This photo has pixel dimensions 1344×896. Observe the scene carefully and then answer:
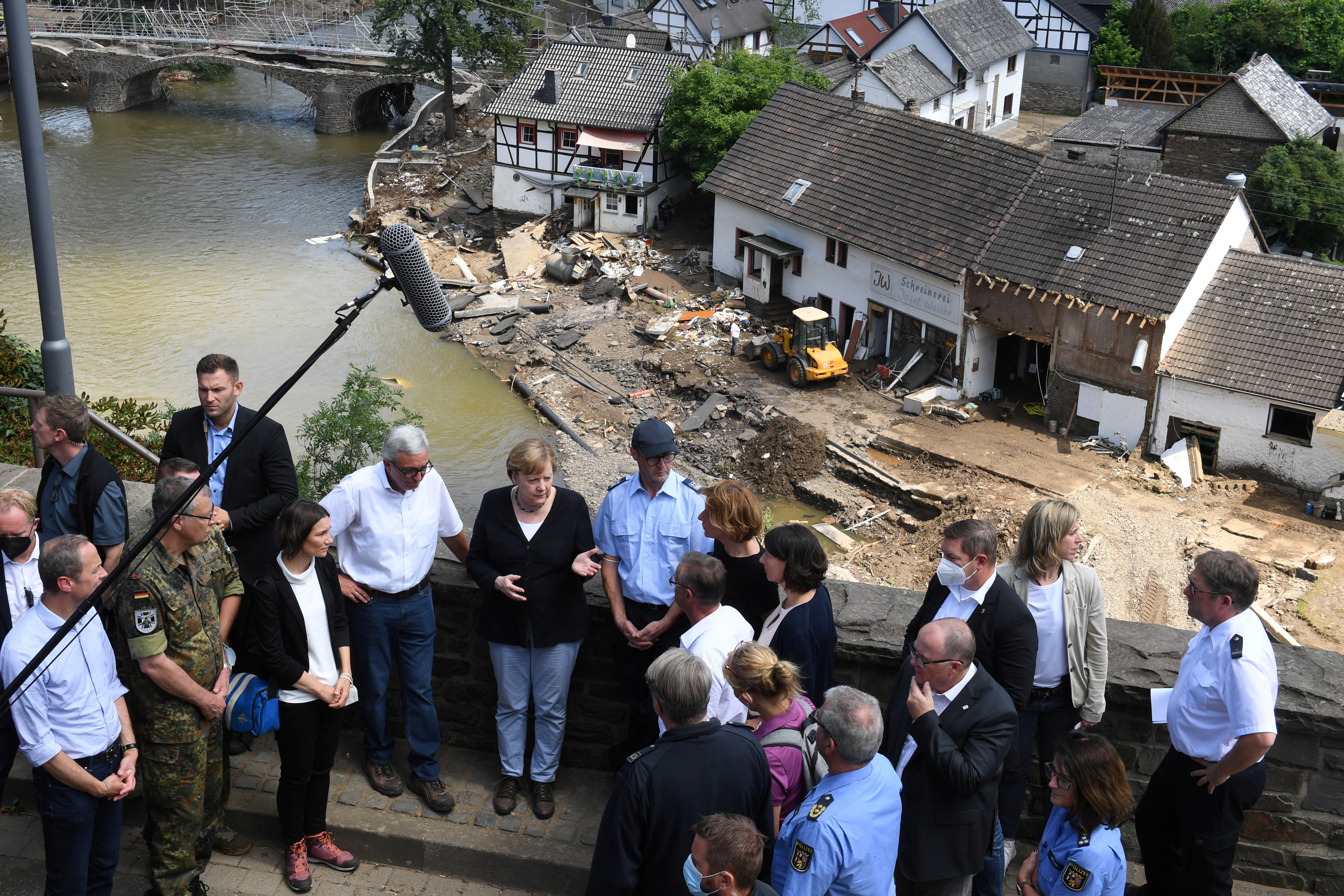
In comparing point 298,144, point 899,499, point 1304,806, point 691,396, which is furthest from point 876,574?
point 298,144

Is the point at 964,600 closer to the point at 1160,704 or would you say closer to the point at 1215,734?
the point at 1160,704

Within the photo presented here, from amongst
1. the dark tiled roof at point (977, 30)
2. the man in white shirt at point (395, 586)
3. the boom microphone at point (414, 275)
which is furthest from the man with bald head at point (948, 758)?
the dark tiled roof at point (977, 30)

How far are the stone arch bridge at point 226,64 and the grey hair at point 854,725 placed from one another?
144 feet

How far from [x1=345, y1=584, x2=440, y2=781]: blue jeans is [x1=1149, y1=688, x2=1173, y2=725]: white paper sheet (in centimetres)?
311

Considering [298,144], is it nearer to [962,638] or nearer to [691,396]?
[691,396]

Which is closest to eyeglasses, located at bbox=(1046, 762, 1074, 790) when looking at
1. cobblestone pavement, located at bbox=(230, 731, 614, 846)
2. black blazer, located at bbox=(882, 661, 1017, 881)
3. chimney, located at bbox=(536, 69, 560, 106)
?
black blazer, located at bbox=(882, 661, 1017, 881)

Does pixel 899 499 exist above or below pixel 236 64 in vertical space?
below

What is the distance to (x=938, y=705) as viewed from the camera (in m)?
4.52

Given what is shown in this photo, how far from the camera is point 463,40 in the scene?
39344 millimetres

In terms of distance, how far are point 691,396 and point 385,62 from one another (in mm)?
28875

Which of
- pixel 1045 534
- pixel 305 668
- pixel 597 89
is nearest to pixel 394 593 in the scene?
pixel 305 668

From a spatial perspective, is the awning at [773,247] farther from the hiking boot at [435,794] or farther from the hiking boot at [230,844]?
the hiking boot at [230,844]

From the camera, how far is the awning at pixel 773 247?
26.8 meters

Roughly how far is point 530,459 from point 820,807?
2029mm
